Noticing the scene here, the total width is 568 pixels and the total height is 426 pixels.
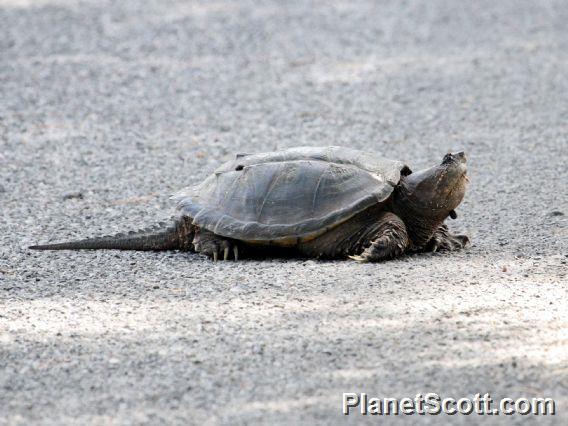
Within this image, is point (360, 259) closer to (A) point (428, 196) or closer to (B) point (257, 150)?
(A) point (428, 196)

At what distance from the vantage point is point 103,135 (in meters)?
8.79

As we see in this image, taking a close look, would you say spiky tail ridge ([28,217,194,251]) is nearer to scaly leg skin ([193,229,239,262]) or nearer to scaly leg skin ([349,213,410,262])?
scaly leg skin ([193,229,239,262])

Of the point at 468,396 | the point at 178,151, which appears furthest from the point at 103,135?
the point at 468,396

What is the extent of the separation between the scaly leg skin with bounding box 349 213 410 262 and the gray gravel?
0.11 meters

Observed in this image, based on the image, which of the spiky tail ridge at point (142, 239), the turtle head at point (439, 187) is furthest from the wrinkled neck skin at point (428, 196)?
the spiky tail ridge at point (142, 239)

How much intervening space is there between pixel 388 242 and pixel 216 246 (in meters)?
0.98

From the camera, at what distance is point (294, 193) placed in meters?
5.46

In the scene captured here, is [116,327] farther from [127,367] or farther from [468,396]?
[468,396]

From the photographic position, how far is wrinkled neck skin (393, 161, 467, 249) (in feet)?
18.3

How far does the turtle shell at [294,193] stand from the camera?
213 inches

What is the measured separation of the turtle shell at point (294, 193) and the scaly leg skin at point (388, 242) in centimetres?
18

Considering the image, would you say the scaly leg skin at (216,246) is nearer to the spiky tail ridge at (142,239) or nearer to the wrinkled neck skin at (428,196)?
the spiky tail ridge at (142,239)

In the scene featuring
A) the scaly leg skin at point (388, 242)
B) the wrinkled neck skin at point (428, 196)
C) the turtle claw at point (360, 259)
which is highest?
the wrinkled neck skin at point (428, 196)

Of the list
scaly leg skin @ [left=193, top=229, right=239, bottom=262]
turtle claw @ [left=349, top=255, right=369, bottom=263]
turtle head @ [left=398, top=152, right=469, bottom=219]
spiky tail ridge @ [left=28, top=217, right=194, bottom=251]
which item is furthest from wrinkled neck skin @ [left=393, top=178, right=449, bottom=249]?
spiky tail ridge @ [left=28, top=217, right=194, bottom=251]
